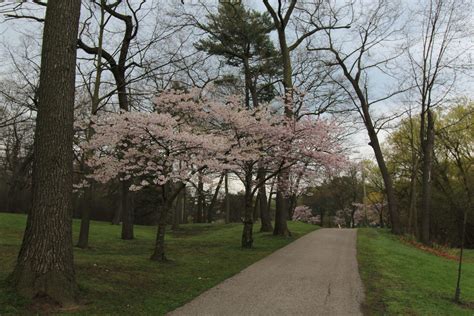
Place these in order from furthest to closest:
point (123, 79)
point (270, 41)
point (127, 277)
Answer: point (270, 41) → point (123, 79) → point (127, 277)

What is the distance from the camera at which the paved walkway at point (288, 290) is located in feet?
22.0

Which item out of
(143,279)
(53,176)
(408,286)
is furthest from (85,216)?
(408,286)

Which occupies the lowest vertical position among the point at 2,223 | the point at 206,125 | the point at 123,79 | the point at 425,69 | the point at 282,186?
the point at 2,223

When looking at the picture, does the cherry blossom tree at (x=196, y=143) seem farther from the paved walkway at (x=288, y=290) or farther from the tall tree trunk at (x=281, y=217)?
the tall tree trunk at (x=281, y=217)

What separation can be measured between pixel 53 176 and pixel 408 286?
7249 mm

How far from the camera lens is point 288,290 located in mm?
8188

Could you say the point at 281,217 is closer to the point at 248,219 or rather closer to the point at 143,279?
the point at 248,219

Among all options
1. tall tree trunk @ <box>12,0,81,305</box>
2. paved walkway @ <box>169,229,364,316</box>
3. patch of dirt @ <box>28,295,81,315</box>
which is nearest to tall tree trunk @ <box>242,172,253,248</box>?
paved walkway @ <box>169,229,364,316</box>

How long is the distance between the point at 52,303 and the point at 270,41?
793 inches

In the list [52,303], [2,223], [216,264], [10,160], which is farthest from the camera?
[10,160]

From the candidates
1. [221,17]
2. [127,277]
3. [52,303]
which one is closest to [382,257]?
[127,277]

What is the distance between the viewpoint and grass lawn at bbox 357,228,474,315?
723 cm

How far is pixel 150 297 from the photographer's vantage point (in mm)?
7066

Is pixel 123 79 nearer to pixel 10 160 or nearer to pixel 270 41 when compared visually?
pixel 270 41
